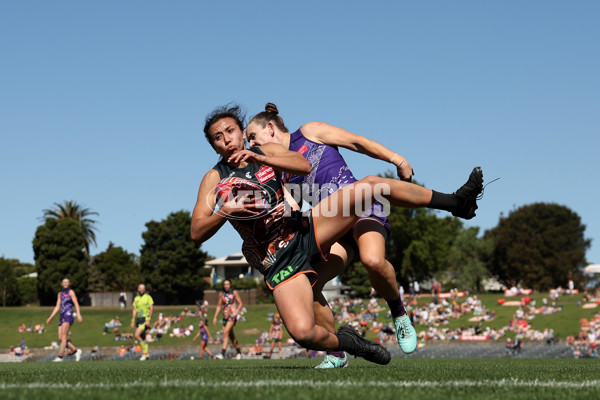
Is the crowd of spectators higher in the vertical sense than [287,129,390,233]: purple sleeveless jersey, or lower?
lower

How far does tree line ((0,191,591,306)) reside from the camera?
6612 cm

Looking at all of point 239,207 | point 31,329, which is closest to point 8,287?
point 31,329

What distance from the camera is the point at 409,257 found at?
72000mm

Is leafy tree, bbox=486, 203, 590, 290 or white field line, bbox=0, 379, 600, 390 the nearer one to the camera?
white field line, bbox=0, 379, 600, 390

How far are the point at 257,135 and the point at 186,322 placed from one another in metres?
40.7

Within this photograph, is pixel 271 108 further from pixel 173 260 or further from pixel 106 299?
pixel 173 260

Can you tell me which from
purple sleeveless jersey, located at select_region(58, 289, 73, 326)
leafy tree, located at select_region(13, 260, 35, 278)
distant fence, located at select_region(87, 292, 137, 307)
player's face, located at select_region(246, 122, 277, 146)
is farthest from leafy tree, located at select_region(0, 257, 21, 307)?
player's face, located at select_region(246, 122, 277, 146)

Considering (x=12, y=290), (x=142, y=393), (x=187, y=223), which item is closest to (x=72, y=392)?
(x=142, y=393)

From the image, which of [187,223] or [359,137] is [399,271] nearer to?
[187,223]

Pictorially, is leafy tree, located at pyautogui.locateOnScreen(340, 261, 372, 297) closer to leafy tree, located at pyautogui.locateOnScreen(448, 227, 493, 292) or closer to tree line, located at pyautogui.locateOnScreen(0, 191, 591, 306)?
tree line, located at pyautogui.locateOnScreen(0, 191, 591, 306)

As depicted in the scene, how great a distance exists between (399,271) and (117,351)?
4572 cm

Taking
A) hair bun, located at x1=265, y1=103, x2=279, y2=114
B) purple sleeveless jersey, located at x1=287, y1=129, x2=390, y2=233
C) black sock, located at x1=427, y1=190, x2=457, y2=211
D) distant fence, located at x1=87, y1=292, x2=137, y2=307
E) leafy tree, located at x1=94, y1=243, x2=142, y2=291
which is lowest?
distant fence, located at x1=87, y1=292, x2=137, y2=307

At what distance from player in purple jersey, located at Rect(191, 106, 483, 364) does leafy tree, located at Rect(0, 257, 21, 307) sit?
65.0m

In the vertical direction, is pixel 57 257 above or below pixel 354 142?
above
